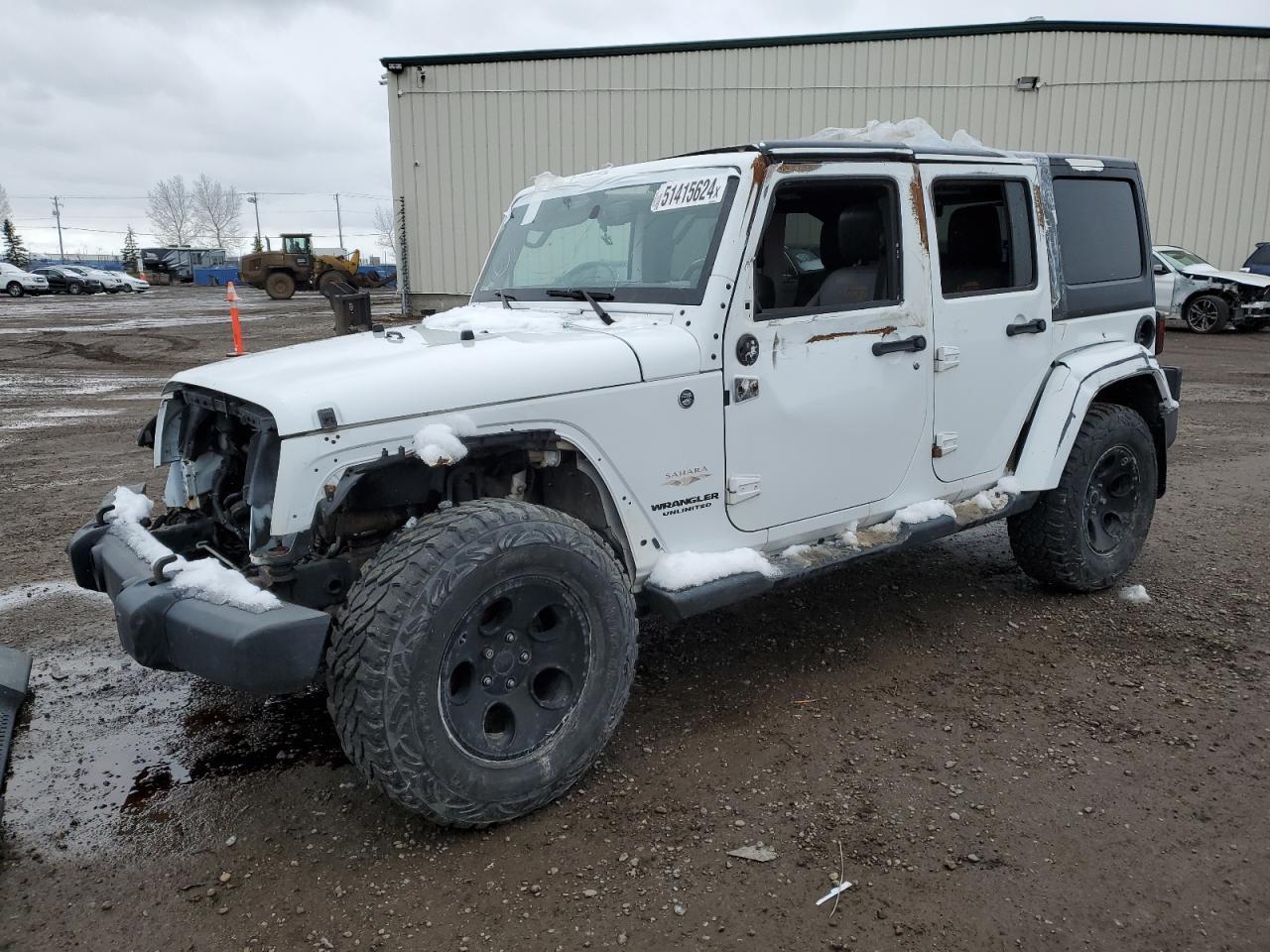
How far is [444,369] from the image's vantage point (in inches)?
111

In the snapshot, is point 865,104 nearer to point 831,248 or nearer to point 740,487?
point 831,248

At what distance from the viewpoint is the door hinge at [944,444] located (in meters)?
4.02

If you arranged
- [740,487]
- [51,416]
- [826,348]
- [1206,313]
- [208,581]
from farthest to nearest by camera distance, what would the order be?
[1206,313], [51,416], [826,348], [740,487], [208,581]

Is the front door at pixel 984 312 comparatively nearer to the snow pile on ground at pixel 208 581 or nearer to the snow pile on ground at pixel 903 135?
the snow pile on ground at pixel 903 135

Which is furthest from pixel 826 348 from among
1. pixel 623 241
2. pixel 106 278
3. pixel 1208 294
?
pixel 106 278

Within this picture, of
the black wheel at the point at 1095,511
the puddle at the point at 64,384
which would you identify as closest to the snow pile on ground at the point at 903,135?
the black wheel at the point at 1095,511

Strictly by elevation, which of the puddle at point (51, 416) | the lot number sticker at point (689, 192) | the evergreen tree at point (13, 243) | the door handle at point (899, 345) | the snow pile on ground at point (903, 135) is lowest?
the puddle at point (51, 416)

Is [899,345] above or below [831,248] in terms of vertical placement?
below

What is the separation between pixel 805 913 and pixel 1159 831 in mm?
1164

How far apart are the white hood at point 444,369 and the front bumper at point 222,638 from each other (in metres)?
0.51

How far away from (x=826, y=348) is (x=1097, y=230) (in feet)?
6.62

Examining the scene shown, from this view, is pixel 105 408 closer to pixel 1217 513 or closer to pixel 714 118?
pixel 1217 513

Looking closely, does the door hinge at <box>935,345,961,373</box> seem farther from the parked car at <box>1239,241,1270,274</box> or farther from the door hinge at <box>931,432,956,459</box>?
the parked car at <box>1239,241,1270,274</box>

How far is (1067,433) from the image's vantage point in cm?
432
